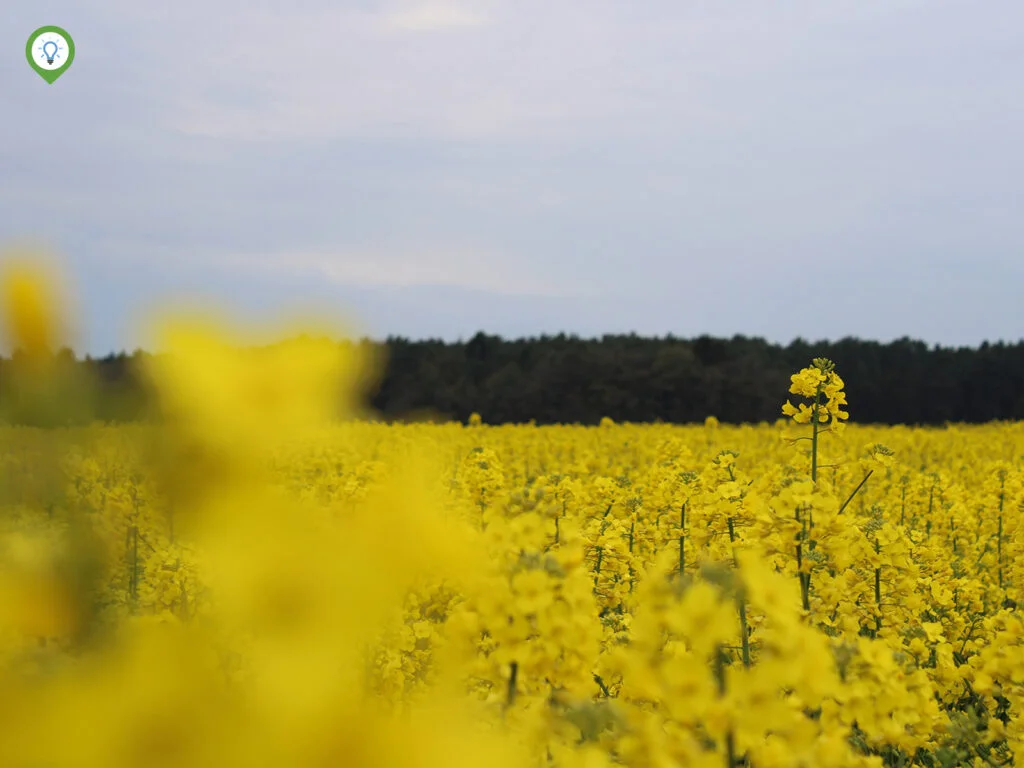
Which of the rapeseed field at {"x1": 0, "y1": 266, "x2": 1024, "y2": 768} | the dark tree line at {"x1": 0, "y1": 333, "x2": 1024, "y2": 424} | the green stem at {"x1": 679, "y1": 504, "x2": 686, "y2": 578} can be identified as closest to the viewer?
the rapeseed field at {"x1": 0, "y1": 266, "x2": 1024, "y2": 768}

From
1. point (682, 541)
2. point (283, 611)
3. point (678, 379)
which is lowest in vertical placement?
point (682, 541)

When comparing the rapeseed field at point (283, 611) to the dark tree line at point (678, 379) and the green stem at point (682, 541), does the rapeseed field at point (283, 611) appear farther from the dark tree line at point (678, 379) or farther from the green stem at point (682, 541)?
the dark tree line at point (678, 379)

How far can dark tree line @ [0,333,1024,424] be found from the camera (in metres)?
24.9

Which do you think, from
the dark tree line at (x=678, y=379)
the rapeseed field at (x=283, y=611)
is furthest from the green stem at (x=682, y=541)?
the dark tree line at (x=678, y=379)

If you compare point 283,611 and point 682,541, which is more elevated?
point 283,611

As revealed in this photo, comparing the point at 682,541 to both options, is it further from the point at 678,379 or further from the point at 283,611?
the point at 678,379

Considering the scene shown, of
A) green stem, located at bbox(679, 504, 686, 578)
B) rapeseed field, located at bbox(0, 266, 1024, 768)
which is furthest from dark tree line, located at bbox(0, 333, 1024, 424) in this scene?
rapeseed field, located at bbox(0, 266, 1024, 768)

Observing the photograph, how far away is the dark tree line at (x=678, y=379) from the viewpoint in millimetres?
24891

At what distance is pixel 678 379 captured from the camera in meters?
24.7

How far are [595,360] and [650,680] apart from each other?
23.7 meters

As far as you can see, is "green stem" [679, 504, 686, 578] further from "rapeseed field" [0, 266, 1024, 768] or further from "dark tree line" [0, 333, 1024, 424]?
"dark tree line" [0, 333, 1024, 424]

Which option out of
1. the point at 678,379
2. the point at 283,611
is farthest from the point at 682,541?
the point at 678,379

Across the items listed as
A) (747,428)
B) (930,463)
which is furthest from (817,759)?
(747,428)

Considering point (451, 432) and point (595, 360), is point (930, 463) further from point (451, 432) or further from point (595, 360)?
point (595, 360)
